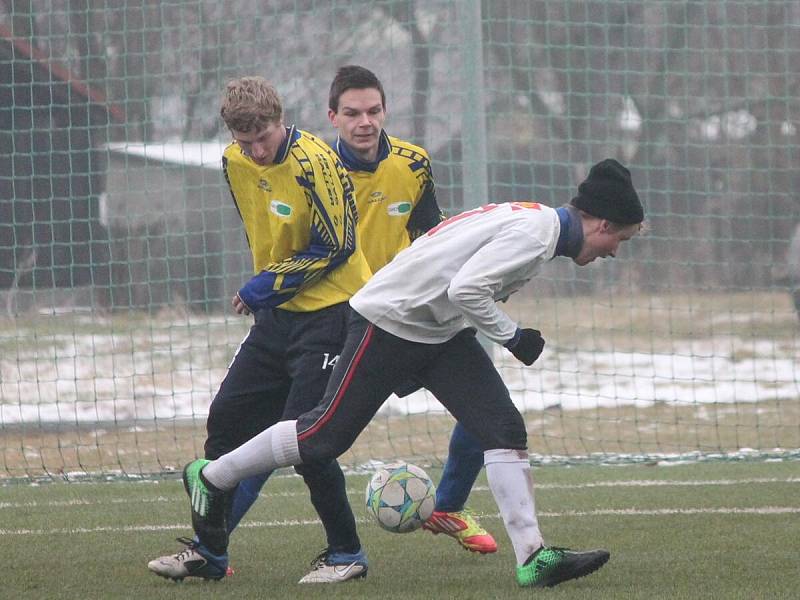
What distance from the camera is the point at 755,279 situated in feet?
43.9

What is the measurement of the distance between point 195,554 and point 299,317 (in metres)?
0.88

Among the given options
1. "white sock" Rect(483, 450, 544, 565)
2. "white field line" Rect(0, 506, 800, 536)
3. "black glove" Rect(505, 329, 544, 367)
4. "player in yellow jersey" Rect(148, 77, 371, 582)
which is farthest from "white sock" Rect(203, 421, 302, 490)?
"white field line" Rect(0, 506, 800, 536)

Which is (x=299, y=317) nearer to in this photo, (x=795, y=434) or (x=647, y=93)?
(x=795, y=434)

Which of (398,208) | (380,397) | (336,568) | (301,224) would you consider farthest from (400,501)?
(398,208)

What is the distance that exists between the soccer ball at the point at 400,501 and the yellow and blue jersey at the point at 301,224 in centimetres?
68

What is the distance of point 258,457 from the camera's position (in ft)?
15.4

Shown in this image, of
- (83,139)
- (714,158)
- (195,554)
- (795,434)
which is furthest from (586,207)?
(714,158)

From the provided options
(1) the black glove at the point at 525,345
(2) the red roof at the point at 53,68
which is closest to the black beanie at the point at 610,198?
(1) the black glove at the point at 525,345

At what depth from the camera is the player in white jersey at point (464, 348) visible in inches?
177

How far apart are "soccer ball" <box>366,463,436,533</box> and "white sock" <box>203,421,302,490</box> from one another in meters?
0.48

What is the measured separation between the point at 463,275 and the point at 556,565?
0.94 metres

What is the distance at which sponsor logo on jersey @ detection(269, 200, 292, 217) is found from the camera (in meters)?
4.88

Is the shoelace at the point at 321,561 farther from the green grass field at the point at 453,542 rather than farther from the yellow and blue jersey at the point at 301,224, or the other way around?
the yellow and blue jersey at the point at 301,224

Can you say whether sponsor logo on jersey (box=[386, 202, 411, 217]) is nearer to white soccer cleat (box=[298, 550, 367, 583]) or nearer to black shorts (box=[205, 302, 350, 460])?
black shorts (box=[205, 302, 350, 460])
